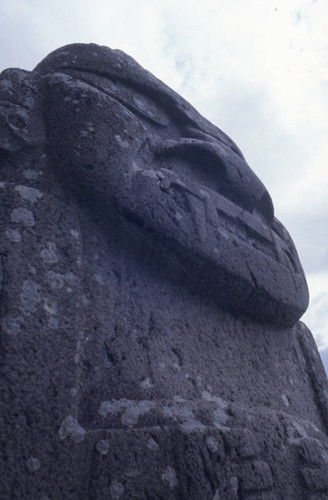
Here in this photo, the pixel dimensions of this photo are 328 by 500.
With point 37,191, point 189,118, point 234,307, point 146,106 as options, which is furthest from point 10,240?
point 189,118

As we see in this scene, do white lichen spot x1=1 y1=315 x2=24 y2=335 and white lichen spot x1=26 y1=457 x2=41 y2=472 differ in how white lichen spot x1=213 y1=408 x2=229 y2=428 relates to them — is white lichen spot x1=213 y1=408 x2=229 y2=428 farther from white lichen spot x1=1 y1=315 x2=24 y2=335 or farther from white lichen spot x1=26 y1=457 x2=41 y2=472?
white lichen spot x1=1 y1=315 x2=24 y2=335

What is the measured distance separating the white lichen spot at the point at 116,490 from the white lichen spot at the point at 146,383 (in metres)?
0.47

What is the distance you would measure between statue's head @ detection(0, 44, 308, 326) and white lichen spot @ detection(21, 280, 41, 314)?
65cm

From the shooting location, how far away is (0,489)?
135 centimetres

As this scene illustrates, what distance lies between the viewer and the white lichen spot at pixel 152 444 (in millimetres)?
1710

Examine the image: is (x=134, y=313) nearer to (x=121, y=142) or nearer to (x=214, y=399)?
(x=214, y=399)

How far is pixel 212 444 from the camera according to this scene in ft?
6.15

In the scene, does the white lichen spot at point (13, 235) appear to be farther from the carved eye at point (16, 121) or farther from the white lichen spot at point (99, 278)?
the carved eye at point (16, 121)

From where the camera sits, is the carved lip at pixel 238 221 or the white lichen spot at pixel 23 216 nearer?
the white lichen spot at pixel 23 216

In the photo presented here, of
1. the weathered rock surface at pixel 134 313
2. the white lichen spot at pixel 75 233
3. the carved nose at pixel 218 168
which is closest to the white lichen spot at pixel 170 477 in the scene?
the weathered rock surface at pixel 134 313

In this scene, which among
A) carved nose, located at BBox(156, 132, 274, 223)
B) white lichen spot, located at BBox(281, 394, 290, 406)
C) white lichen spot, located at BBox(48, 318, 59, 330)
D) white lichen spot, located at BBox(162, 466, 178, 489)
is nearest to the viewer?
white lichen spot, located at BBox(162, 466, 178, 489)

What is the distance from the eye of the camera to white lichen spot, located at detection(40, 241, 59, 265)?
195 cm

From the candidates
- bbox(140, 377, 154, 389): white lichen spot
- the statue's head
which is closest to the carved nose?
the statue's head

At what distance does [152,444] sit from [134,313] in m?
0.71
